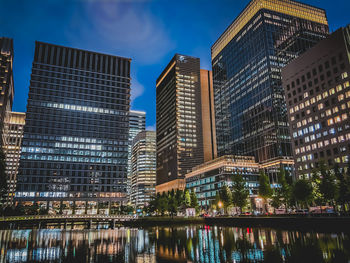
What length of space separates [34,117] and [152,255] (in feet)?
549

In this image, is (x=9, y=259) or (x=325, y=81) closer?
(x=9, y=259)

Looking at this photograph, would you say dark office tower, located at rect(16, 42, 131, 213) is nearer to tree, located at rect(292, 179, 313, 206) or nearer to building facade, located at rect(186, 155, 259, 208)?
building facade, located at rect(186, 155, 259, 208)

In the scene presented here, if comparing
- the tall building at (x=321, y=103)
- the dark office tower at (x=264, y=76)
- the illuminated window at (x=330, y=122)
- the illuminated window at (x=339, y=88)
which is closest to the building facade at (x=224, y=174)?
the dark office tower at (x=264, y=76)

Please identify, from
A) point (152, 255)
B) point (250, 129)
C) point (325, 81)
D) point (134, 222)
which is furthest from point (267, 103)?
point (152, 255)

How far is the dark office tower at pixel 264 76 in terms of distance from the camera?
506ft

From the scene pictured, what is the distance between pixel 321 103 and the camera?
114 m

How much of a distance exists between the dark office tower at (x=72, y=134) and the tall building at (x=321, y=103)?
4512 inches

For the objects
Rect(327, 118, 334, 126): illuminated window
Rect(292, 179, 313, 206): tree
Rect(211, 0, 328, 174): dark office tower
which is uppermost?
Rect(211, 0, 328, 174): dark office tower

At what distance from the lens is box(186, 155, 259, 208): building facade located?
155 meters

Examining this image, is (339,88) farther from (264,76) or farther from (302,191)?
(264,76)

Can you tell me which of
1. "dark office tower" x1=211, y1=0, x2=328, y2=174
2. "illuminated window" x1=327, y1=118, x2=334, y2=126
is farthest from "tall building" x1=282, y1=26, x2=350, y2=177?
"dark office tower" x1=211, y1=0, x2=328, y2=174

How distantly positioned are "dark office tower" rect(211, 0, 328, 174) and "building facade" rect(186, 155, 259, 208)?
363 inches

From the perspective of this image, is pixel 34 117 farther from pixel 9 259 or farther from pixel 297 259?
→ pixel 297 259

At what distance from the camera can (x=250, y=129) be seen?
175 meters
